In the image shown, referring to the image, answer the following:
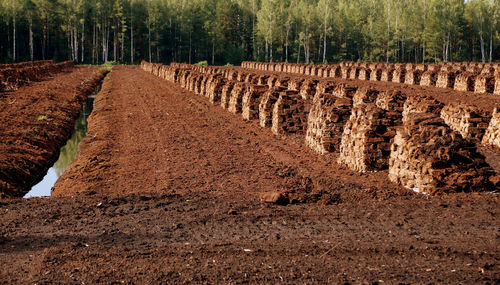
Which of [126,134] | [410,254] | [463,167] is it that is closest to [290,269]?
[410,254]

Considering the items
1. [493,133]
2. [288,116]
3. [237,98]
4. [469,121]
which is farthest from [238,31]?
[493,133]

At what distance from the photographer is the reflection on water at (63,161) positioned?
13539 mm

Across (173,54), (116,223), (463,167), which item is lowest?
(116,223)

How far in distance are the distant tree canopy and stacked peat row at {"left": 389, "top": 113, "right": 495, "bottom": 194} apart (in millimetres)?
82395

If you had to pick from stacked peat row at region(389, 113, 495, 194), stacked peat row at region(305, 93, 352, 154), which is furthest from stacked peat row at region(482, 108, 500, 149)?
stacked peat row at region(389, 113, 495, 194)

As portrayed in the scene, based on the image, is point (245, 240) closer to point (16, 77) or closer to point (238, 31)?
point (16, 77)

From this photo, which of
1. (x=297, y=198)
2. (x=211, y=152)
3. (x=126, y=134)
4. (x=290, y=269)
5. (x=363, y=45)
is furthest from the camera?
(x=363, y=45)

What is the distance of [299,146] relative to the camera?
15297mm

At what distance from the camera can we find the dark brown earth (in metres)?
5.93

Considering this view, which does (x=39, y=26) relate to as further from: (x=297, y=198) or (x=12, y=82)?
(x=297, y=198)

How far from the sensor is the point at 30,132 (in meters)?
18.3

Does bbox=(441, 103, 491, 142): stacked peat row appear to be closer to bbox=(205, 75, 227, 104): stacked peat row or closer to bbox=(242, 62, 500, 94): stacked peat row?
bbox=(205, 75, 227, 104): stacked peat row

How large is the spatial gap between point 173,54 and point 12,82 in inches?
2658

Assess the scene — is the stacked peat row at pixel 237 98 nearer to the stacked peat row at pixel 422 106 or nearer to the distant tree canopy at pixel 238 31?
the stacked peat row at pixel 422 106
